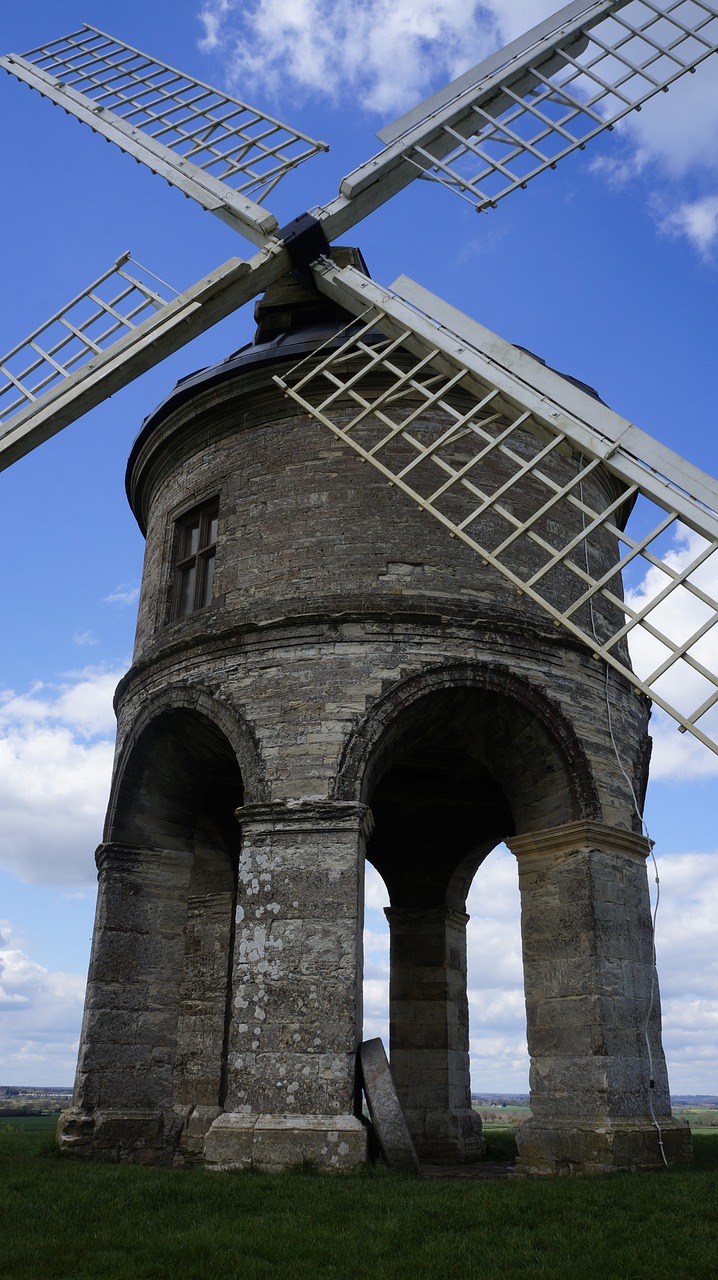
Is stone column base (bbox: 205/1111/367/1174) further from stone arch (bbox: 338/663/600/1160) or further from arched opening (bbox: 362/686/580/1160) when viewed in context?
arched opening (bbox: 362/686/580/1160)

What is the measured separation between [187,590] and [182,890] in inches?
134

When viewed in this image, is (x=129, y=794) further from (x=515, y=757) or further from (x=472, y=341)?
(x=472, y=341)

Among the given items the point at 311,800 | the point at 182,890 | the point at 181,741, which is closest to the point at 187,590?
the point at 181,741

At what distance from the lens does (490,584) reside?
34.0 feet

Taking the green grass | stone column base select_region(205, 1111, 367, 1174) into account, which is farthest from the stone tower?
the green grass

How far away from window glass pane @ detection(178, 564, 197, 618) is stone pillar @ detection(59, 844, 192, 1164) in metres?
2.74

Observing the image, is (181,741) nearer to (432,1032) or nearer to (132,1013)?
(132,1013)

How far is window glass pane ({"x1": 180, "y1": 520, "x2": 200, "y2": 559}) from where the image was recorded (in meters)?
11.9

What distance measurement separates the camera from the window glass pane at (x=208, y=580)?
11.5 metres

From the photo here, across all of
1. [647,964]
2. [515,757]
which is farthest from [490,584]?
[647,964]

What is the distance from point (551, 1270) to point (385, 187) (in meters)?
10.8

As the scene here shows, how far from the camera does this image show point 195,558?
11.8m

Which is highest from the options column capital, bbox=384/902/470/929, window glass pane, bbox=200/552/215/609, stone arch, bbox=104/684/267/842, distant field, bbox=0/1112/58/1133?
window glass pane, bbox=200/552/215/609

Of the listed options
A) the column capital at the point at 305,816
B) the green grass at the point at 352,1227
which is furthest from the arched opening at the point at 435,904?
the green grass at the point at 352,1227
